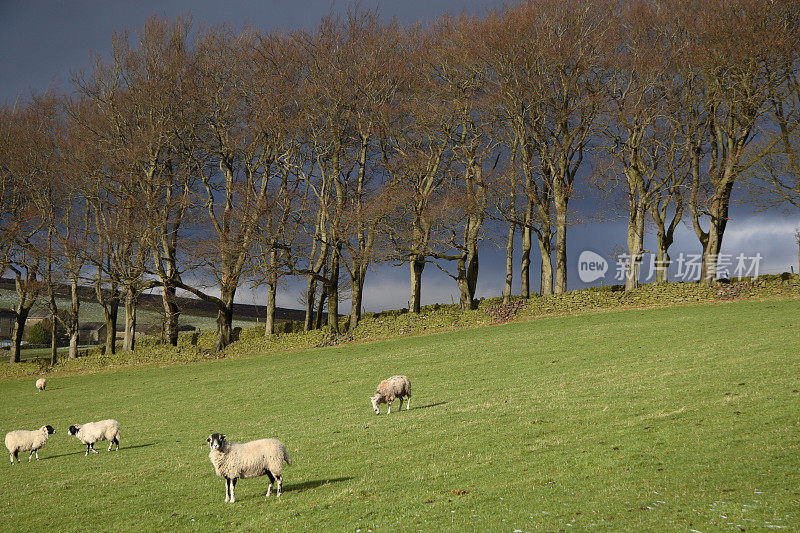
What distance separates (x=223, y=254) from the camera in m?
50.9

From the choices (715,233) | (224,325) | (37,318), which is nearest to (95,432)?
(224,325)

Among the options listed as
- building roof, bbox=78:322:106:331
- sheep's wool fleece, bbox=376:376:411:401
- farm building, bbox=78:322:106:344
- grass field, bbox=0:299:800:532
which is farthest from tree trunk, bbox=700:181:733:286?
building roof, bbox=78:322:106:331

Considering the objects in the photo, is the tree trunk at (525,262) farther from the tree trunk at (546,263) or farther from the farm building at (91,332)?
the farm building at (91,332)

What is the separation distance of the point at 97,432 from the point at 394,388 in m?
10.8

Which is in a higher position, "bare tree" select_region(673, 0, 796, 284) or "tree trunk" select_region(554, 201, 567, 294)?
"bare tree" select_region(673, 0, 796, 284)

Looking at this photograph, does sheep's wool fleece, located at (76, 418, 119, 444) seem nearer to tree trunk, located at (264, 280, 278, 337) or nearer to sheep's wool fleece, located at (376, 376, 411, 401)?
sheep's wool fleece, located at (376, 376, 411, 401)

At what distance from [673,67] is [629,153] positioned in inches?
297

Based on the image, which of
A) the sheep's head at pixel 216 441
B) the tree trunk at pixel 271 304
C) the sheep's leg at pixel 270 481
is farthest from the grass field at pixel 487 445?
the tree trunk at pixel 271 304

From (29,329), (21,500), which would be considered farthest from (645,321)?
(29,329)

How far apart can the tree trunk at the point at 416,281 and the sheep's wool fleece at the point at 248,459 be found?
39.8 metres

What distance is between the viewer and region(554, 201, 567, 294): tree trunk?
167 ft

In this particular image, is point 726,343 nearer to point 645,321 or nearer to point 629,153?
point 645,321

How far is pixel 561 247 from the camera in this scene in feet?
167

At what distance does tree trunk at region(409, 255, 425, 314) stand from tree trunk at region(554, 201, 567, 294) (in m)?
11.3
